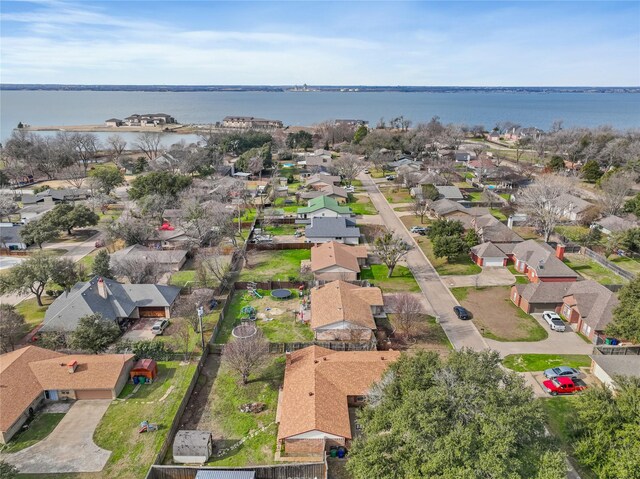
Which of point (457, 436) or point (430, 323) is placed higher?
point (457, 436)

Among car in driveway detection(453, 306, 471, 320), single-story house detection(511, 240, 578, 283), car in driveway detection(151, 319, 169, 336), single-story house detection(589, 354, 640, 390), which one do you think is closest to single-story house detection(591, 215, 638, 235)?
single-story house detection(511, 240, 578, 283)

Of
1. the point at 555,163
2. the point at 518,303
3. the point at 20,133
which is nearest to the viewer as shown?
the point at 518,303

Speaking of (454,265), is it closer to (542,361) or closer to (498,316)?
(498,316)

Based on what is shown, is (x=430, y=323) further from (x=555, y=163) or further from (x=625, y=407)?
(x=555, y=163)

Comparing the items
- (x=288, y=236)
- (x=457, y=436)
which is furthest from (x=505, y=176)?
(x=457, y=436)

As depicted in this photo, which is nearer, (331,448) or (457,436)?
(457,436)

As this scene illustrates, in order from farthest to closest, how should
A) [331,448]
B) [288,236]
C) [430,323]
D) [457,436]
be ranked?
[288,236]
[430,323]
[331,448]
[457,436]

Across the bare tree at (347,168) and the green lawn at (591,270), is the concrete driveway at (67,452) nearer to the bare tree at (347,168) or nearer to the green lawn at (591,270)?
the green lawn at (591,270)
